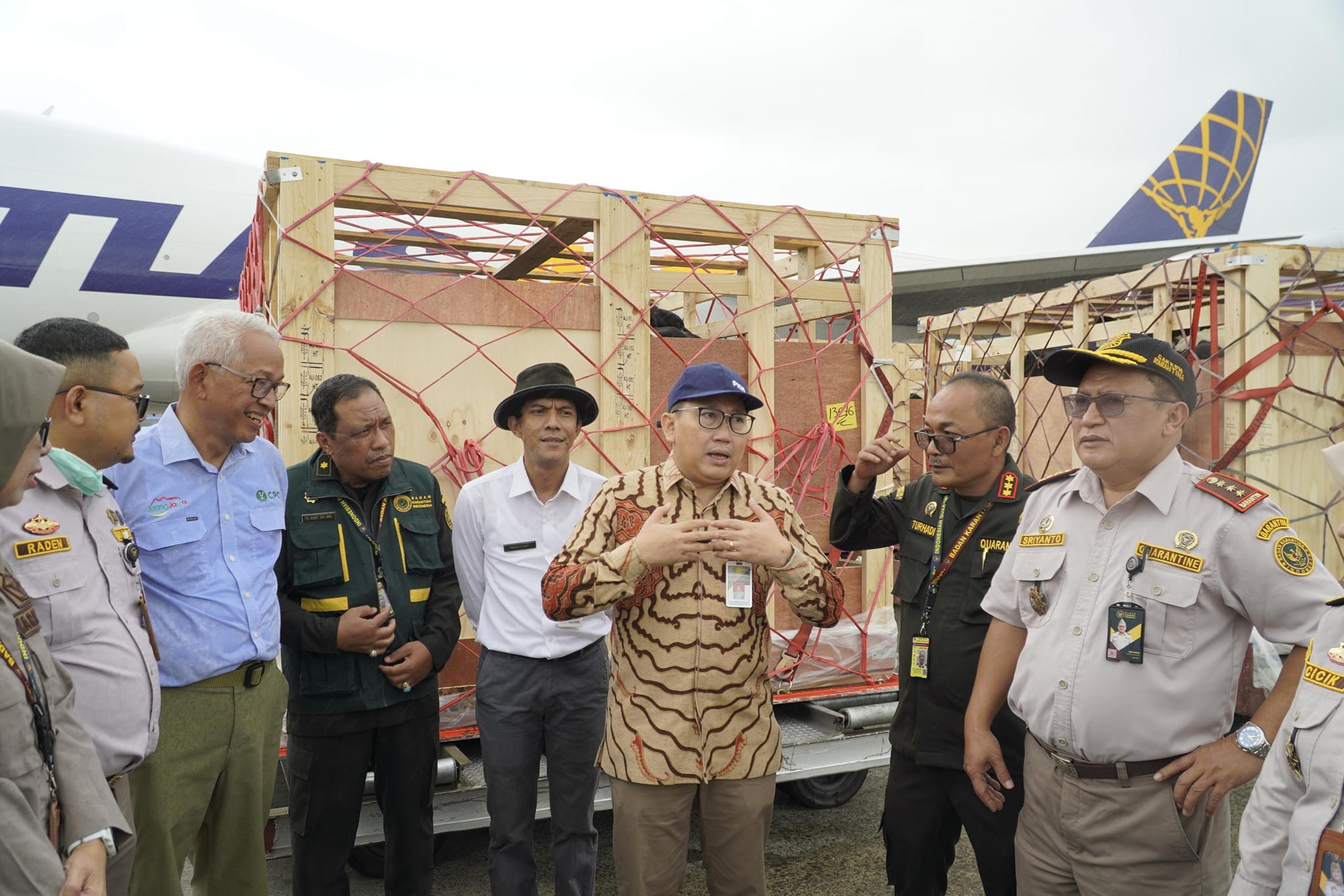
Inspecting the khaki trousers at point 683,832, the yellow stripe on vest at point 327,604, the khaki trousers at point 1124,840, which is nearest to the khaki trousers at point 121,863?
the yellow stripe on vest at point 327,604

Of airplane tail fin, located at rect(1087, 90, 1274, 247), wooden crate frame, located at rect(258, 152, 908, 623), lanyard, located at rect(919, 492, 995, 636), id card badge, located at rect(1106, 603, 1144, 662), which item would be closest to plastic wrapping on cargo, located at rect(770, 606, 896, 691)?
wooden crate frame, located at rect(258, 152, 908, 623)

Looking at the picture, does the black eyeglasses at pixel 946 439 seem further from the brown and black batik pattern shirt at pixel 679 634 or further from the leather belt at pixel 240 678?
the leather belt at pixel 240 678

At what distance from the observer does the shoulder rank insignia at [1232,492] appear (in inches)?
77.3

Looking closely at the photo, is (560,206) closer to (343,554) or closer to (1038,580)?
(343,554)

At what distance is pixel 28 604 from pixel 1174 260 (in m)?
4.80

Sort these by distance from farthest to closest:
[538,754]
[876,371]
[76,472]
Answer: [876,371], [538,754], [76,472]

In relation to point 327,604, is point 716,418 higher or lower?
higher

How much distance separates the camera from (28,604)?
157cm

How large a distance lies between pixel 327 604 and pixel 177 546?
1.69 ft

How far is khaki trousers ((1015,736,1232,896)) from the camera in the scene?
191 centimetres

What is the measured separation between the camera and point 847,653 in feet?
12.4

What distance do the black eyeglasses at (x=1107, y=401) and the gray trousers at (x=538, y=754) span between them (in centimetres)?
163

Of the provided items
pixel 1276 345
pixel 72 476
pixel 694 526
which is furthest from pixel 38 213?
pixel 1276 345

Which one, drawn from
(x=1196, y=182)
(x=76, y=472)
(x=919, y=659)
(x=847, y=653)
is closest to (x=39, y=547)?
(x=76, y=472)
